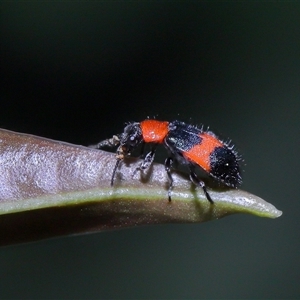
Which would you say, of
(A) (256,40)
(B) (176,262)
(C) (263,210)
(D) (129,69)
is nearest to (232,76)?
(A) (256,40)

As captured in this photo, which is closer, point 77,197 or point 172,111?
point 77,197

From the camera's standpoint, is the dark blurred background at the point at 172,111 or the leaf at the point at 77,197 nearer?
the leaf at the point at 77,197

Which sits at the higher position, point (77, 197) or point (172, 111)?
point (172, 111)

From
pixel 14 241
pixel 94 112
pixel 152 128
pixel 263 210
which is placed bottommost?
pixel 14 241

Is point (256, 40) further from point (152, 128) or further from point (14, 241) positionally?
point (14, 241)
